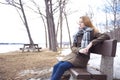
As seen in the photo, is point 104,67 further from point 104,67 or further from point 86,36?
point 86,36

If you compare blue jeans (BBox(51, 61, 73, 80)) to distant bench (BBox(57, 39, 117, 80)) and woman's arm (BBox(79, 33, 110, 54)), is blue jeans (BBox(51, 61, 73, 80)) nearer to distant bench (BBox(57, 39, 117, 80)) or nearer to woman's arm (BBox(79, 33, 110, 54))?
distant bench (BBox(57, 39, 117, 80))

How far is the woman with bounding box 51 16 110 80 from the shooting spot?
4.47 meters

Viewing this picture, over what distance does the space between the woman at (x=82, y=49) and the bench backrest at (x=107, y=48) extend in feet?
0.42

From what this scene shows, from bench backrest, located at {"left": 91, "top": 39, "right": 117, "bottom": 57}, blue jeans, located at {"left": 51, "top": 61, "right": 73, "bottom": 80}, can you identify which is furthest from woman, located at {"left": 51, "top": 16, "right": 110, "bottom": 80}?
bench backrest, located at {"left": 91, "top": 39, "right": 117, "bottom": 57}

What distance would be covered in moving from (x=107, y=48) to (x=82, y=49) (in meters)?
0.54

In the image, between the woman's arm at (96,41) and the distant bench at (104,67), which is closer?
the distant bench at (104,67)

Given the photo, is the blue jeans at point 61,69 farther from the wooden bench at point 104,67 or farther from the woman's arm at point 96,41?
the woman's arm at point 96,41

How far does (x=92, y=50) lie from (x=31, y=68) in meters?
2.75

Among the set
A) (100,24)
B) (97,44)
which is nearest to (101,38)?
(97,44)

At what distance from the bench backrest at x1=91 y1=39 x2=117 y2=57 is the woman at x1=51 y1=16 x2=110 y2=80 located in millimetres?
129

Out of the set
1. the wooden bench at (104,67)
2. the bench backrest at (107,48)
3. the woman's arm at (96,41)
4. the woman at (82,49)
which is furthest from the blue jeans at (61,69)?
the bench backrest at (107,48)

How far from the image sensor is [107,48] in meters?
4.12

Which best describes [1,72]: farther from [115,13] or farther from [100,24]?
[100,24]

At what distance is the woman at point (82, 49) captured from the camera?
447cm
